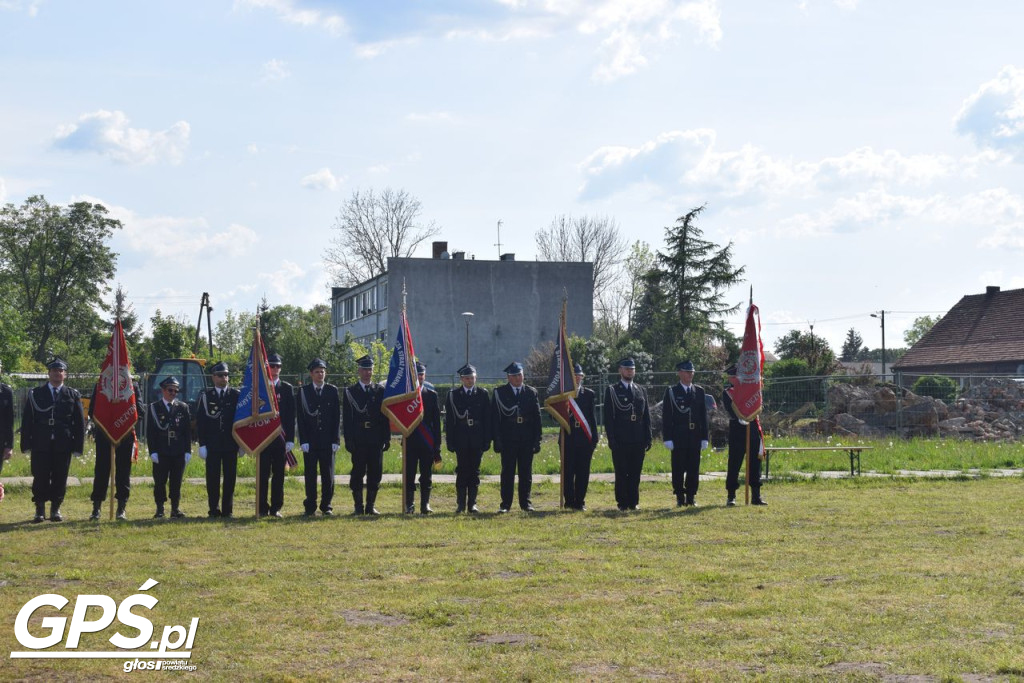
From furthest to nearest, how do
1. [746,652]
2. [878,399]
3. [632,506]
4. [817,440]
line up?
[878,399], [817,440], [632,506], [746,652]

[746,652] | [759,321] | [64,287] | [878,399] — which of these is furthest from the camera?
[64,287]

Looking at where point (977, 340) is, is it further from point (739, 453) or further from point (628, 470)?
point (628, 470)

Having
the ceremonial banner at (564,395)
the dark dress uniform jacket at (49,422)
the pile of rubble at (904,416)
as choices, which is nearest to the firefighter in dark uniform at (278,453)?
the dark dress uniform jacket at (49,422)

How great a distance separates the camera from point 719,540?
12.1 meters

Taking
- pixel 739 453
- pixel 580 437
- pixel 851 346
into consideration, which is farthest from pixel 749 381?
pixel 851 346

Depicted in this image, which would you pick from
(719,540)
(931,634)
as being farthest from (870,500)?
(931,634)

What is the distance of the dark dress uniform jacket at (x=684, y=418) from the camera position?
16.2 meters

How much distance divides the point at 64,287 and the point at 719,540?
63.7 metres

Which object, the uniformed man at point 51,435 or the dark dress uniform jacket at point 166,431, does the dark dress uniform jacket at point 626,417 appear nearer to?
the dark dress uniform jacket at point 166,431

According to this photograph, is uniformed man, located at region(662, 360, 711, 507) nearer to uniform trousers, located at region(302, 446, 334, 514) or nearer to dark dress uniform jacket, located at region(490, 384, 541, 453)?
dark dress uniform jacket, located at region(490, 384, 541, 453)

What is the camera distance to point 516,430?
51.1 feet

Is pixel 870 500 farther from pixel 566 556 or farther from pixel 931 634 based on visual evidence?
pixel 931 634

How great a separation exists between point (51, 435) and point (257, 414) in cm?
256

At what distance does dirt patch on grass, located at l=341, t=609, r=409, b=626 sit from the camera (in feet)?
26.4
